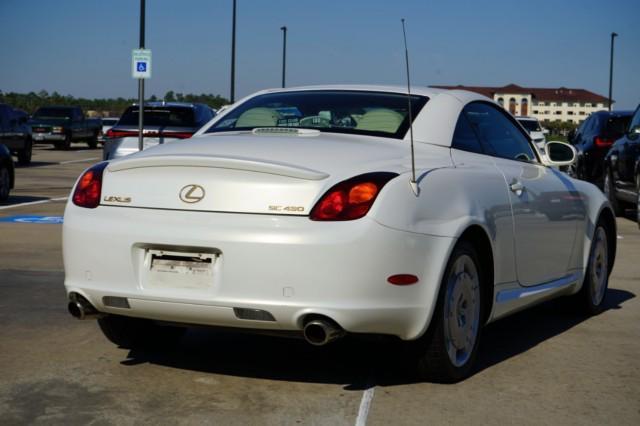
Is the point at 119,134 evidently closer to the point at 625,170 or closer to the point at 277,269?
the point at 625,170

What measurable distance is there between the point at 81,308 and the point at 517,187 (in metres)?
2.37

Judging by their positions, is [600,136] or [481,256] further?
[600,136]

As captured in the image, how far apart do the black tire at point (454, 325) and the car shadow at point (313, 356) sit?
10 centimetres

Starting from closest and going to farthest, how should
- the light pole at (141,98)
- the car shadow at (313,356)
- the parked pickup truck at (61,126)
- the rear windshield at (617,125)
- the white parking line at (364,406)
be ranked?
1. the white parking line at (364,406)
2. the car shadow at (313,356)
3. the rear windshield at (617,125)
4. the light pole at (141,98)
5. the parked pickup truck at (61,126)

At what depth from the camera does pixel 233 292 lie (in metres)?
4.67

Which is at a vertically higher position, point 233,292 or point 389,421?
point 233,292

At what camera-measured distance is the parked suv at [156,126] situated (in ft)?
60.7

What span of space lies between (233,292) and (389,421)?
84 centimetres

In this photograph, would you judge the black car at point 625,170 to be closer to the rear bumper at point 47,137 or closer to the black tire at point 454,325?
the black tire at point 454,325

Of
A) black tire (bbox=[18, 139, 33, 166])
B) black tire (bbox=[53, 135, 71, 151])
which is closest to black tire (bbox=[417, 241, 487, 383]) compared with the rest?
black tire (bbox=[18, 139, 33, 166])

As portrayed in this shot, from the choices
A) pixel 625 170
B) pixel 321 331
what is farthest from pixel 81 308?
pixel 625 170

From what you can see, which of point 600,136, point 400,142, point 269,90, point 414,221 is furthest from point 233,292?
point 600,136

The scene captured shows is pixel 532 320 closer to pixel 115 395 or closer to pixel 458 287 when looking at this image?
pixel 458 287

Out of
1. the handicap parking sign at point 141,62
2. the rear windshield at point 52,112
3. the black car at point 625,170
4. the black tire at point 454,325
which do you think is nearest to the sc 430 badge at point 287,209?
the black tire at point 454,325
